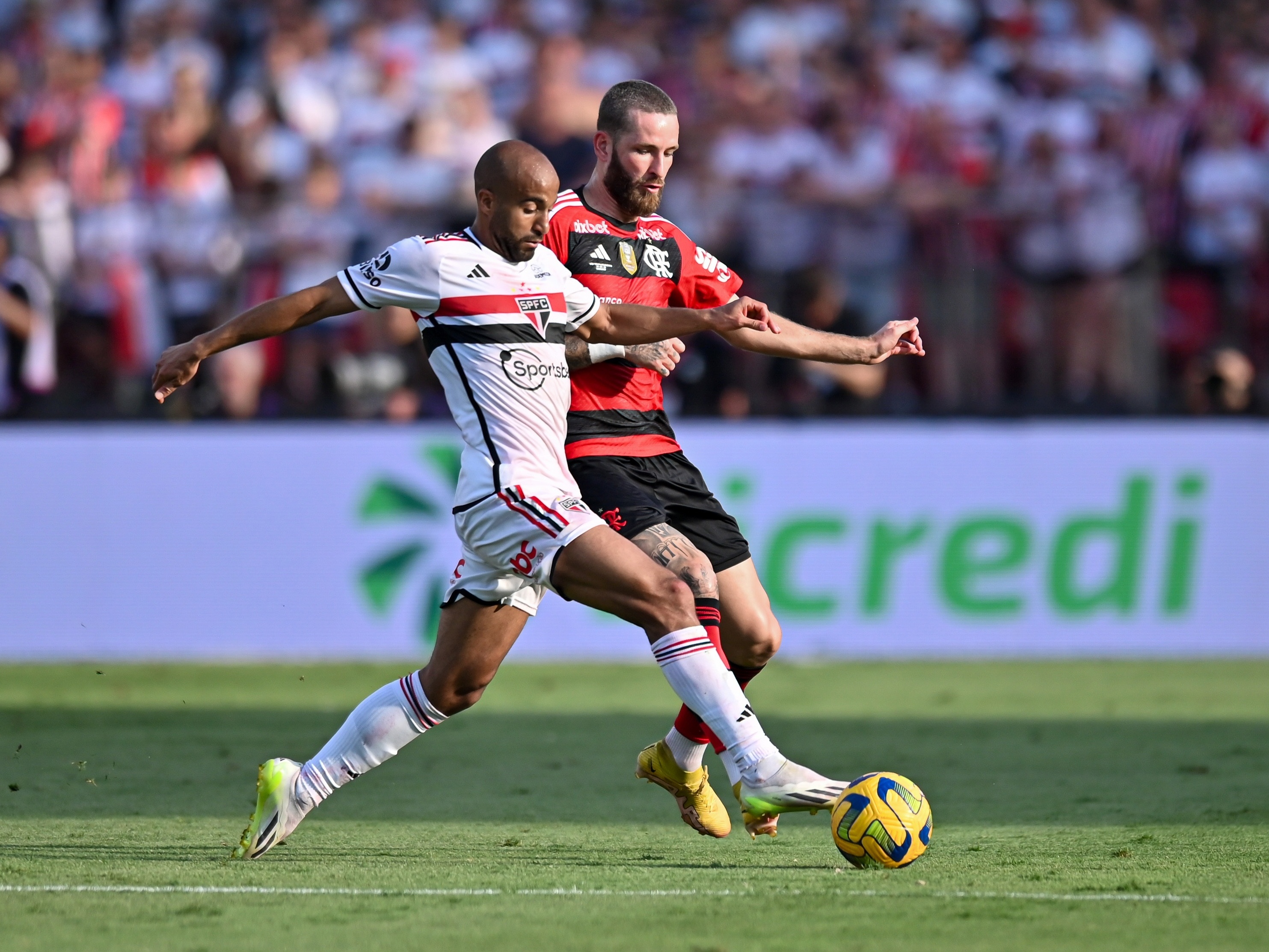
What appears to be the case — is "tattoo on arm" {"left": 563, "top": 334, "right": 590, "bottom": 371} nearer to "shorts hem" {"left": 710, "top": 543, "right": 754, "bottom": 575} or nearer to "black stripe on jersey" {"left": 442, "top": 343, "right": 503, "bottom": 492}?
"black stripe on jersey" {"left": 442, "top": 343, "right": 503, "bottom": 492}

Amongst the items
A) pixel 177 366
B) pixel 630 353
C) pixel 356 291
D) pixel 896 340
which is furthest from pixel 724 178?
pixel 177 366

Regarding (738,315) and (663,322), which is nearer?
(738,315)

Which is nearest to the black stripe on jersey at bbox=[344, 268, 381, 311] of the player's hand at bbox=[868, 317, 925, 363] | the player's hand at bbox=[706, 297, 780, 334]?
the player's hand at bbox=[706, 297, 780, 334]

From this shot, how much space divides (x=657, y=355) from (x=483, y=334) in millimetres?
921

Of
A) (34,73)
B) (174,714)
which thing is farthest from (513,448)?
(34,73)

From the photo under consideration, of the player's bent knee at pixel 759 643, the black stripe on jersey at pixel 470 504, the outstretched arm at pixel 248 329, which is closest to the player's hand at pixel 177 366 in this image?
the outstretched arm at pixel 248 329

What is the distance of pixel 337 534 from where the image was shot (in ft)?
41.9

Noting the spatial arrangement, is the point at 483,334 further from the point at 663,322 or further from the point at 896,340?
the point at 896,340

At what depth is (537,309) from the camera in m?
5.77

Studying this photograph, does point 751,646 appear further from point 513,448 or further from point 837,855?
point 513,448

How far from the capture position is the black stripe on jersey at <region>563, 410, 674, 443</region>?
20.9 feet

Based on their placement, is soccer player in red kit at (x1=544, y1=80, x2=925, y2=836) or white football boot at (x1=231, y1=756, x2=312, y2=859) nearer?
white football boot at (x1=231, y1=756, x2=312, y2=859)

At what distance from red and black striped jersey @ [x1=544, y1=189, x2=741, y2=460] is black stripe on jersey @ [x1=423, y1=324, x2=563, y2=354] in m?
0.53

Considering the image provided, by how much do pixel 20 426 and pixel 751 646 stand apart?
8.05m
